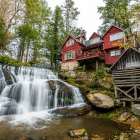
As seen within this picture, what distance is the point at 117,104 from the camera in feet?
29.2

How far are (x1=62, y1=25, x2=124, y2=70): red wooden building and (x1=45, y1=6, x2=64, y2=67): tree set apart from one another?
246 cm

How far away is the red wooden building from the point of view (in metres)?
16.9

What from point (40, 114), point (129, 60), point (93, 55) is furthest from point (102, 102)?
point (93, 55)

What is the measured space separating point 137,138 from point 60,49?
2281 cm

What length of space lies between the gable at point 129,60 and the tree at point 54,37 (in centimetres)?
1643

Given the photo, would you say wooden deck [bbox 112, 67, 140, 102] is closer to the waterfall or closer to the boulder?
the boulder

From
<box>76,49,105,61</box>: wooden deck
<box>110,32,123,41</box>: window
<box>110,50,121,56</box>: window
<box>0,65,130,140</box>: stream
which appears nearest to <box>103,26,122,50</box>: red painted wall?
Answer: <box>110,32,123,41</box>: window

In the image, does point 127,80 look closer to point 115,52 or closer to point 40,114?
point 40,114

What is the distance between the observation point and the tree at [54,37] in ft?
79.4

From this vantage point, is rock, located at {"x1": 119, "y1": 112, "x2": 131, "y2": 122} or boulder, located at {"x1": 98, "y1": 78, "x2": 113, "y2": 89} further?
boulder, located at {"x1": 98, "y1": 78, "x2": 113, "y2": 89}

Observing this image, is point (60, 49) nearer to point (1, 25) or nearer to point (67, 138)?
point (1, 25)

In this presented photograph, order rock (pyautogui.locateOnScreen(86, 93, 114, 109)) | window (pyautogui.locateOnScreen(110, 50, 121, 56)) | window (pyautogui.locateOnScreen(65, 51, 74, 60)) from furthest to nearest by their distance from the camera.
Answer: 1. window (pyautogui.locateOnScreen(65, 51, 74, 60))
2. window (pyautogui.locateOnScreen(110, 50, 121, 56))
3. rock (pyautogui.locateOnScreen(86, 93, 114, 109))

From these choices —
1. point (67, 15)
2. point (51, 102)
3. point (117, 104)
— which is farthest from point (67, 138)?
point (67, 15)

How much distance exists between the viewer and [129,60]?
9.80 metres
